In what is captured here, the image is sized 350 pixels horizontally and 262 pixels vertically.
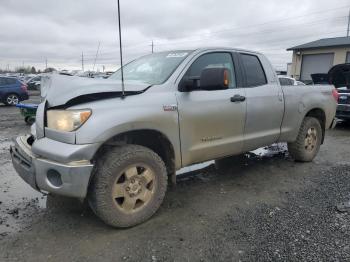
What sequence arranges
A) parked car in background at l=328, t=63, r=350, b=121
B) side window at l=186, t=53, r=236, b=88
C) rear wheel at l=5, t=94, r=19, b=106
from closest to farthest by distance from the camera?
side window at l=186, t=53, r=236, b=88, parked car in background at l=328, t=63, r=350, b=121, rear wheel at l=5, t=94, r=19, b=106

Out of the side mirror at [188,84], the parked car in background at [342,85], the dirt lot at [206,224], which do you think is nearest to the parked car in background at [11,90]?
the dirt lot at [206,224]

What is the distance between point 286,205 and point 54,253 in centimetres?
261

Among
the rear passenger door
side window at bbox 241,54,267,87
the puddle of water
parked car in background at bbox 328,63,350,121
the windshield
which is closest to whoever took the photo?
the puddle of water

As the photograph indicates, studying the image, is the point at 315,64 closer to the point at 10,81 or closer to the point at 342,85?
the point at 342,85

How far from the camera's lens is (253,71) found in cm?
463

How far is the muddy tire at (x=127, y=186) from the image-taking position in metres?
3.05

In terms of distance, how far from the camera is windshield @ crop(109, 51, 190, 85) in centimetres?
377

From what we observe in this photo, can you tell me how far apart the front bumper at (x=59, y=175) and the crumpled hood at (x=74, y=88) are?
568mm

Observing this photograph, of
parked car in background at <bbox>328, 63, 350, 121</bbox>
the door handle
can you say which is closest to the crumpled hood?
the door handle

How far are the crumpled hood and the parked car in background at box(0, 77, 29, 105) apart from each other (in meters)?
15.3

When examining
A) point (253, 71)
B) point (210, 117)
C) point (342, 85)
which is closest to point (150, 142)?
point (210, 117)

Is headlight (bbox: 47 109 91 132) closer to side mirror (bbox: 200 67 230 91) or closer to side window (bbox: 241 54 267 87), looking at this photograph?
side mirror (bbox: 200 67 230 91)

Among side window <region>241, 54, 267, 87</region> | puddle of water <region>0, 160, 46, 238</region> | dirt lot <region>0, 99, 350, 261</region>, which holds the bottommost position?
dirt lot <region>0, 99, 350, 261</region>

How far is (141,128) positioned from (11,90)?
16077mm
